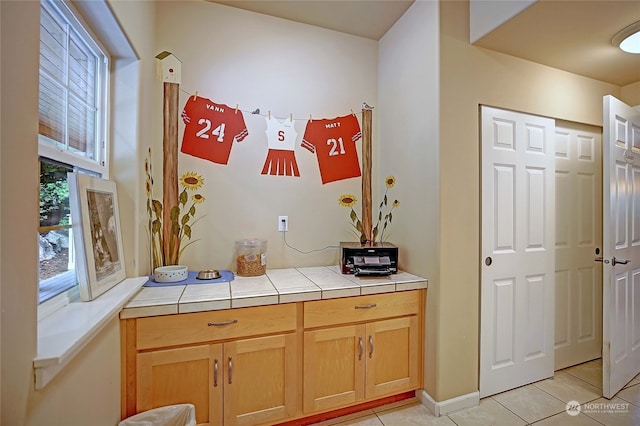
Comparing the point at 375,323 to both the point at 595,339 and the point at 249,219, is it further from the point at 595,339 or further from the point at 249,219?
the point at 595,339

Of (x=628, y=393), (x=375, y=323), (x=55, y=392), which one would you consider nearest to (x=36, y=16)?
(x=55, y=392)

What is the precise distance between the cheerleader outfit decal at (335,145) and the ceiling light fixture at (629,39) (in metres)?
1.74

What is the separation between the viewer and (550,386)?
213 centimetres

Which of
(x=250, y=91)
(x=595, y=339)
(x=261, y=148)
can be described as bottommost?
(x=595, y=339)

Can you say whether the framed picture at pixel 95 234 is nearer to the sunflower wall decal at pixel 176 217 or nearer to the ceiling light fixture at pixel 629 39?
the sunflower wall decal at pixel 176 217

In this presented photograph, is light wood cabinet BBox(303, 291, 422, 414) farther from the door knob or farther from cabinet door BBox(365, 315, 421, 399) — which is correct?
the door knob

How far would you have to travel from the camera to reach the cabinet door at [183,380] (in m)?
1.39

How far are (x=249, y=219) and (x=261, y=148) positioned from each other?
550 mm

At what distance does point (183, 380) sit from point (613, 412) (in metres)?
2.67

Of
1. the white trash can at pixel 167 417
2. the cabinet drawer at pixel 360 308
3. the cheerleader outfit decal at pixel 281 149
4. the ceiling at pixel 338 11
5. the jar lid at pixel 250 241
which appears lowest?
the white trash can at pixel 167 417

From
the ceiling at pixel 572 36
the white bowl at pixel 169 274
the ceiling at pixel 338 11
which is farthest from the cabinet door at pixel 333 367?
the ceiling at pixel 338 11

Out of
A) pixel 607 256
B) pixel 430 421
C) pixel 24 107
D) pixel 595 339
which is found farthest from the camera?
pixel 595 339

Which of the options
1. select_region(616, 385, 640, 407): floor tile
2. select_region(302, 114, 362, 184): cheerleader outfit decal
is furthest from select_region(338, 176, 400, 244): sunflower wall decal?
select_region(616, 385, 640, 407): floor tile

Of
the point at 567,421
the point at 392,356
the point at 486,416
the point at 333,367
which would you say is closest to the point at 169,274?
the point at 333,367
